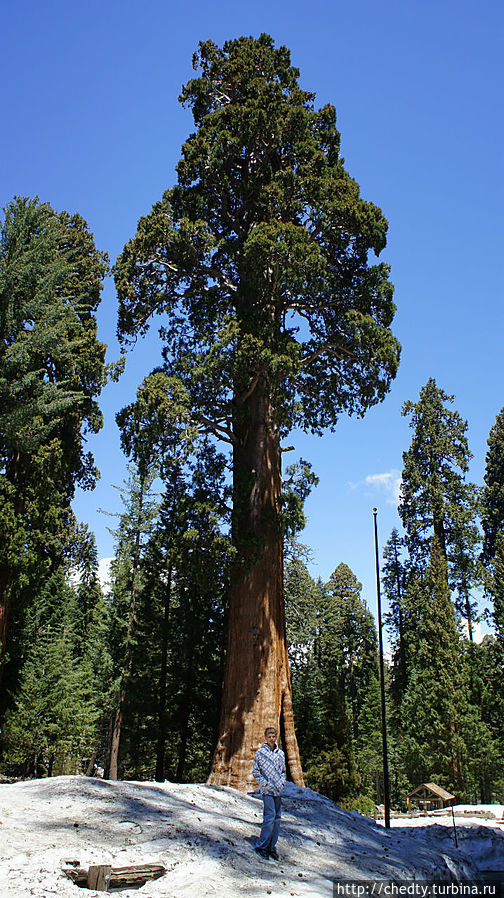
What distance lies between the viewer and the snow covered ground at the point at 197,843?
6.03 metres

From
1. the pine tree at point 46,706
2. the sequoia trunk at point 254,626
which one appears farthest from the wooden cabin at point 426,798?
the pine tree at point 46,706

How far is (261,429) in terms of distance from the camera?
14641mm

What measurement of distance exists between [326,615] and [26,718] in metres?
20.0

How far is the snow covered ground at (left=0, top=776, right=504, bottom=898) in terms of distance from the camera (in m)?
6.03

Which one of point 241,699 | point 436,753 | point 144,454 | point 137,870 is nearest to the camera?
point 137,870

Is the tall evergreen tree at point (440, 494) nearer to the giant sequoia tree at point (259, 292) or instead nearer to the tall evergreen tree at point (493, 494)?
the tall evergreen tree at point (493, 494)

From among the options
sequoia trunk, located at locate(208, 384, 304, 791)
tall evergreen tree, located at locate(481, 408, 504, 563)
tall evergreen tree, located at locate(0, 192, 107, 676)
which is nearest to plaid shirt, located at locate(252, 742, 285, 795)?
sequoia trunk, located at locate(208, 384, 304, 791)

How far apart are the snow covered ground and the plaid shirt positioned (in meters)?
0.74

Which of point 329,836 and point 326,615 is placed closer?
point 329,836

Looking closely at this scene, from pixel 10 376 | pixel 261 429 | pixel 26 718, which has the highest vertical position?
pixel 10 376

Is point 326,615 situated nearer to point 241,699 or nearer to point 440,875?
point 241,699

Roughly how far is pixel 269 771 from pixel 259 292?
397 inches

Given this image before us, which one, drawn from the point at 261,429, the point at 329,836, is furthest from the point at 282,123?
the point at 329,836

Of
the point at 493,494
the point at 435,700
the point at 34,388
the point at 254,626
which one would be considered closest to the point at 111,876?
the point at 254,626
